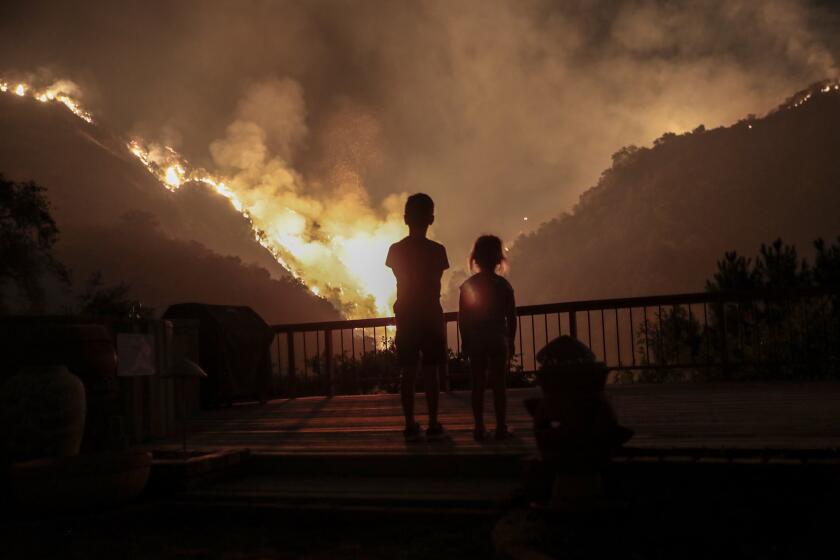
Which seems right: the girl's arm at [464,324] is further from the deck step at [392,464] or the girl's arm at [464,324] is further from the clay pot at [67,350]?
the clay pot at [67,350]

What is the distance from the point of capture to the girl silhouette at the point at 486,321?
5.06 metres

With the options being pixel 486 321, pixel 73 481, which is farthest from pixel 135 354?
pixel 486 321

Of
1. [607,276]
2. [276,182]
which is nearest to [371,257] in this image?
[276,182]

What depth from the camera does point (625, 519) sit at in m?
2.93

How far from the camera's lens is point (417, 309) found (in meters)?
5.15

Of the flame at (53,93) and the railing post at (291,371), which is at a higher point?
the flame at (53,93)

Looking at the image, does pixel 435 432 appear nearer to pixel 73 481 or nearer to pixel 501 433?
pixel 501 433

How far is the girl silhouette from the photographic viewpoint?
5.06m

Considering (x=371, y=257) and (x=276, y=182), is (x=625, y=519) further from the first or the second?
(x=371, y=257)

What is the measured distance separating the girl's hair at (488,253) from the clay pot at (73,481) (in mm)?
2863

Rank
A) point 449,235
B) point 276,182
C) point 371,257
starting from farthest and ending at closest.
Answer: point 449,235 → point 371,257 → point 276,182

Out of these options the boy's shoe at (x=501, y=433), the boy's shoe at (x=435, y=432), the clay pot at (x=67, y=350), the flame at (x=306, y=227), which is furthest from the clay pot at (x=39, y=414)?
the flame at (x=306, y=227)

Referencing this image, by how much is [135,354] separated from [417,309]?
3.09 meters

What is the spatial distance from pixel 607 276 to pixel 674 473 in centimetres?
9860
